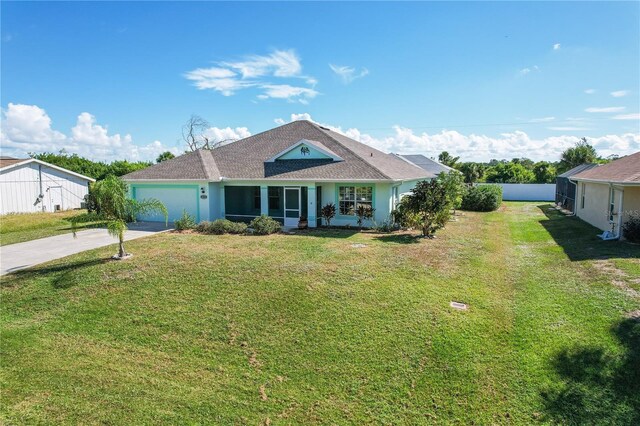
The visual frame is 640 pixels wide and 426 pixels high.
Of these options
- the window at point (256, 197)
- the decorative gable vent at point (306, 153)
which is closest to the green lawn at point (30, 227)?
the window at point (256, 197)

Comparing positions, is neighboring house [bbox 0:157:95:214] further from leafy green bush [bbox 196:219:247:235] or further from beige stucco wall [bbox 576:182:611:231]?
beige stucco wall [bbox 576:182:611:231]

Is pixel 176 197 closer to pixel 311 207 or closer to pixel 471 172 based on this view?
pixel 311 207

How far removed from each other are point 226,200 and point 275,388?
1694cm

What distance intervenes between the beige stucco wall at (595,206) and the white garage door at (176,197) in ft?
68.3

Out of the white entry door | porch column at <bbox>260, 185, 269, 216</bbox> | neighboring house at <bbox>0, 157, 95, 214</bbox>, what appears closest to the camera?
porch column at <bbox>260, 185, 269, 216</bbox>

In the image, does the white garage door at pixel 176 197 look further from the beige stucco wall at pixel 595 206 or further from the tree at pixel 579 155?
the tree at pixel 579 155

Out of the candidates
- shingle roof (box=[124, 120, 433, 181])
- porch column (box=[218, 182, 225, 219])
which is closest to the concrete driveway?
porch column (box=[218, 182, 225, 219])

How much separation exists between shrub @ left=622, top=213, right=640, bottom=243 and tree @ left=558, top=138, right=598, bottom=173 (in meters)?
27.4

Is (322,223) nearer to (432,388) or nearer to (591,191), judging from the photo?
(432,388)

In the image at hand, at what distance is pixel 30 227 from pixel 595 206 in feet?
101

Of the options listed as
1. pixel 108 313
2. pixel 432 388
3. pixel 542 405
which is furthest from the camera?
pixel 108 313

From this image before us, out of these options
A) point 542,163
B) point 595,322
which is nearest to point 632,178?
point 595,322

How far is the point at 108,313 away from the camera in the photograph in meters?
9.61

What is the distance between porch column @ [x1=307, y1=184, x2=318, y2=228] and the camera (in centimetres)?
1992
